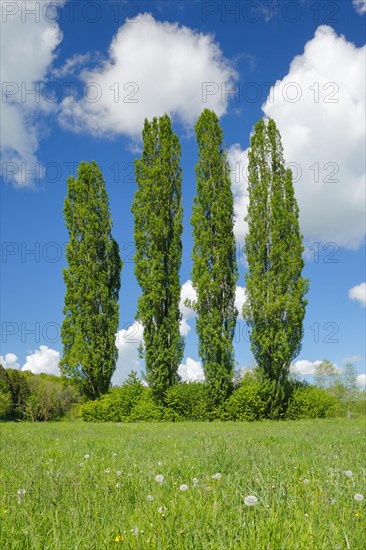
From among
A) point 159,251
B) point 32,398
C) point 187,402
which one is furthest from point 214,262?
point 32,398

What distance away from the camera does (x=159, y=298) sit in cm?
2852

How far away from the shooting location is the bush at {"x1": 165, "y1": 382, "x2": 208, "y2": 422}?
26.6 meters

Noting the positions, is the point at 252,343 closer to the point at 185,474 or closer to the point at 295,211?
the point at 295,211

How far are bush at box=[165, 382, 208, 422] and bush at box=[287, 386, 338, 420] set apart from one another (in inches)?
199

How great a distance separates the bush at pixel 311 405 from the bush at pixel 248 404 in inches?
62.6

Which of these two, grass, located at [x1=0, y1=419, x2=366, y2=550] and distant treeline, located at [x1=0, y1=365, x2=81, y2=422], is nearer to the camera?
grass, located at [x1=0, y1=419, x2=366, y2=550]

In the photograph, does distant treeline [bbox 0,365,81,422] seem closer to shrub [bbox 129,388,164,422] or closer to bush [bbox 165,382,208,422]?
shrub [bbox 129,388,164,422]

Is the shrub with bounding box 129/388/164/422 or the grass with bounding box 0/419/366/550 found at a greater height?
the shrub with bounding box 129/388/164/422

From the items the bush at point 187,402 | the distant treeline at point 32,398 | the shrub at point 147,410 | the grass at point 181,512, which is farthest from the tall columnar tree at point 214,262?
the grass at point 181,512

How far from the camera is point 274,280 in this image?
27.4 meters

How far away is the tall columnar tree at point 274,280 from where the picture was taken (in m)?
26.9

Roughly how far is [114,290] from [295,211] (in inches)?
517

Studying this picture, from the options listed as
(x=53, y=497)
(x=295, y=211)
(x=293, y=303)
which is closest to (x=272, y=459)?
(x=53, y=497)

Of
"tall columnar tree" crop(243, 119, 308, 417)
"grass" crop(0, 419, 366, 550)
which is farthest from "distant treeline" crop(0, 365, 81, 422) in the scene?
"grass" crop(0, 419, 366, 550)
